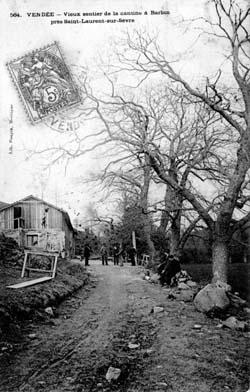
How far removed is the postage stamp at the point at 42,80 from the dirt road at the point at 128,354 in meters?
3.68

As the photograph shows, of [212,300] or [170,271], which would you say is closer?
[212,300]

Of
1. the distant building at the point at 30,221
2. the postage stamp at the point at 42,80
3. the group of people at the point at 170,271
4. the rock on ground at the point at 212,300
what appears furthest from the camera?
the group of people at the point at 170,271

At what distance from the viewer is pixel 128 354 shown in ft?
15.6

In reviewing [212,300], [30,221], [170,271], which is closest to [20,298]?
[212,300]

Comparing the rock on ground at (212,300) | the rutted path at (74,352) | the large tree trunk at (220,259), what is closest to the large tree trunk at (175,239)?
the large tree trunk at (220,259)

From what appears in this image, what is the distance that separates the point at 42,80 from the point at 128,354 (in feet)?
15.4

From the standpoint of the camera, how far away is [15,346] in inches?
183

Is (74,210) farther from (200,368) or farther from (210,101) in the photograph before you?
(200,368)

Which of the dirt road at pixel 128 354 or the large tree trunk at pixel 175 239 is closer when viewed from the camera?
the dirt road at pixel 128 354

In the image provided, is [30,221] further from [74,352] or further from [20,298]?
[74,352]

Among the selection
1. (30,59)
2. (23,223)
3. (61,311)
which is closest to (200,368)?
(61,311)

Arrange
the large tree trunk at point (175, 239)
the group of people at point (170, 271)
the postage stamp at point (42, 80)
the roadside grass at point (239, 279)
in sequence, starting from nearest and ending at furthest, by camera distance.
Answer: the postage stamp at point (42, 80) < the group of people at point (170, 271) < the roadside grass at point (239, 279) < the large tree trunk at point (175, 239)

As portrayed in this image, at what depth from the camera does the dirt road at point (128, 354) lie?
3889 millimetres

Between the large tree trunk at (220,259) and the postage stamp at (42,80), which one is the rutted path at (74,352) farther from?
the postage stamp at (42,80)
